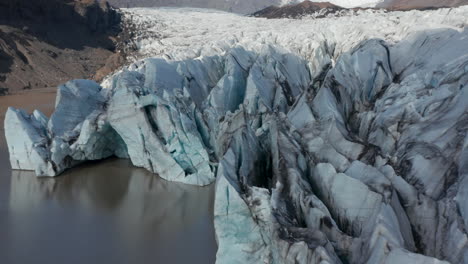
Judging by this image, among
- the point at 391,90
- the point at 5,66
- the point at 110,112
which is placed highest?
the point at 391,90

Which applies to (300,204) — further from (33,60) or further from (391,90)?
(33,60)

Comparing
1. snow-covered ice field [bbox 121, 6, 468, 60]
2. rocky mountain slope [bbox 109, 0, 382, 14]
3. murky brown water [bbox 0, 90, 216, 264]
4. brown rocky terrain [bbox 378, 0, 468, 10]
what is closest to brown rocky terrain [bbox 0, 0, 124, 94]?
snow-covered ice field [bbox 121, 6, 468, 60]

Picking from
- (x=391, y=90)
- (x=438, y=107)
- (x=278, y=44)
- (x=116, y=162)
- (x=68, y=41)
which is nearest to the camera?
(x=438, y=107)

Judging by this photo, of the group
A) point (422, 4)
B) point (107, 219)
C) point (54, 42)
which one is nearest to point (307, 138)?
point (107, 219)

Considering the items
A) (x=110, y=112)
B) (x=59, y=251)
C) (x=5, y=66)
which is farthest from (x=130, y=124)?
(x=5, y=66)

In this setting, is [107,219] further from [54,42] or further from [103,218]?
[54,42]

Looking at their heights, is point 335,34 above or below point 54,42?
above

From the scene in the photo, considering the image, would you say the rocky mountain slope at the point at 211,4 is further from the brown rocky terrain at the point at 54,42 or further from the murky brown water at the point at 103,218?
the murky brown water at the point at 103,218
